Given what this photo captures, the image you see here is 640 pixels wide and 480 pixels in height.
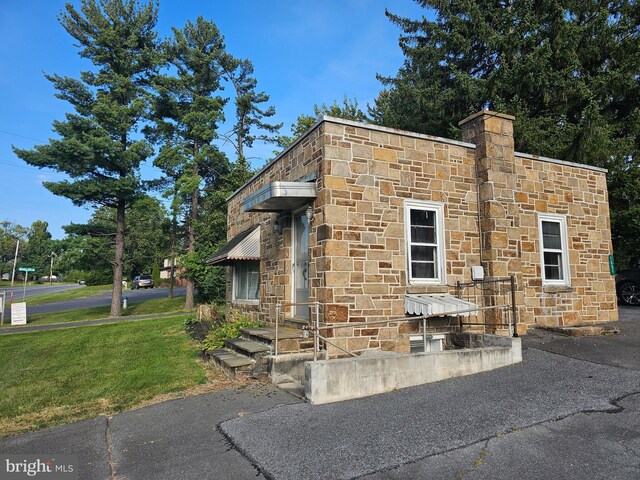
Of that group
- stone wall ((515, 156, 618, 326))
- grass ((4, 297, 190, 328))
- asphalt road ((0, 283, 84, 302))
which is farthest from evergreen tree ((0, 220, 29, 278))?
stone wall ((515, 156, 618, 326))

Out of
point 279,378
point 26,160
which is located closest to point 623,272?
point 279,378

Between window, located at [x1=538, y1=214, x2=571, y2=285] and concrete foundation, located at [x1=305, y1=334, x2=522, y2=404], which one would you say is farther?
window, located at [x1=538, y1=214, x2=571, y2=285]

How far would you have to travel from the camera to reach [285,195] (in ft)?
23.6

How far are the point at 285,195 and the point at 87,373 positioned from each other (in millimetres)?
5312

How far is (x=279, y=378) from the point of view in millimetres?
6508

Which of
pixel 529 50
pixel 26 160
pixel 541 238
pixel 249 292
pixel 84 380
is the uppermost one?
pixel 529 50

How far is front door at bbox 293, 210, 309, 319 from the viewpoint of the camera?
8219 mm

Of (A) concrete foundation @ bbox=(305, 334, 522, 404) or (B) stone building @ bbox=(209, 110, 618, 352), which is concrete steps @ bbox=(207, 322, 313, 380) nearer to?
(B) stone building @ bbox=(209, 110, 618, 352)

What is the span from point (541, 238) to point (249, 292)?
25.1 feet

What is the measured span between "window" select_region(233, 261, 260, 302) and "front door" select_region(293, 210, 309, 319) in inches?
94.0

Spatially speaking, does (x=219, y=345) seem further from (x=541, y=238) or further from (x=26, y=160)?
(x=26, y=160)

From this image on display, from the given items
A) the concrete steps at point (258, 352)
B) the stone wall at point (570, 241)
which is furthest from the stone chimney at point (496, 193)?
the concrete steps at point (258, 352)

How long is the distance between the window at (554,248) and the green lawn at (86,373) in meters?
8.22

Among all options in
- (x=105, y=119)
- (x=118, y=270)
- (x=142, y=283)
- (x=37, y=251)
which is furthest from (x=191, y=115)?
(x=37, y=251)
